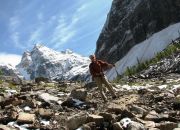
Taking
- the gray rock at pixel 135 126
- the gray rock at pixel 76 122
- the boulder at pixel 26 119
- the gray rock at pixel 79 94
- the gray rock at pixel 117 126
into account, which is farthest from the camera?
the gray rock at pixel 79 94

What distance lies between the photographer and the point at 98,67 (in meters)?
21.4

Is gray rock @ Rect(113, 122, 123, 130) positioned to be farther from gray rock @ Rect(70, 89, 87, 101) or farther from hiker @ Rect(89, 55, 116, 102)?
hiker @ Rect(89, 55, 116, 102)

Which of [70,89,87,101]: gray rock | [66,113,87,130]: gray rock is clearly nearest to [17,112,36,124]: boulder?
[66,113,87,130]: gray rock

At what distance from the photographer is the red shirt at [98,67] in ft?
70.0

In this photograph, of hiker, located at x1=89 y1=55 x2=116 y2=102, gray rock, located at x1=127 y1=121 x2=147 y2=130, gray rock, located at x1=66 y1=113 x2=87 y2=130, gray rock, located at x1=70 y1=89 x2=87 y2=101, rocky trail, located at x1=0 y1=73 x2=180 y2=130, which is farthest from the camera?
hiker, located at x1=89 y1=55 x2=116 y2=102

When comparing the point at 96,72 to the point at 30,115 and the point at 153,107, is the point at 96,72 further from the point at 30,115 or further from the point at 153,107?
the point at 30,115

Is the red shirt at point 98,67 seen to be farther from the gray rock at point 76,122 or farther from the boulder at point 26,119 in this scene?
the gray rock at point 76,122

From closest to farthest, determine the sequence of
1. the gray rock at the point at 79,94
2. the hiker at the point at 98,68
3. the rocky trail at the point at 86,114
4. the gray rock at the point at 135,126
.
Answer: the gray rock at the point at 135,126 → the rocky trail at the point at 86,114 → the gray rock at the point at 79,94 → the hiker at the point at 98,68

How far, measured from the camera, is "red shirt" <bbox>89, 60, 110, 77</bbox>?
70.0ft

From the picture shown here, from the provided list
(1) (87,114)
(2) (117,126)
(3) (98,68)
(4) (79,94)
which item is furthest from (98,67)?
(2) (117,126)

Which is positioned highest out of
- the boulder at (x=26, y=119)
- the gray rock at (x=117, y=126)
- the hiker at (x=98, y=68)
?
the hiker at (x=98, y=68)

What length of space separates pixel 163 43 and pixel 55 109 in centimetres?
14047

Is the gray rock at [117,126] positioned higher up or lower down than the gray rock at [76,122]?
lower down

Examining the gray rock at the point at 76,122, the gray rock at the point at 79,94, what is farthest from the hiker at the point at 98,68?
the gray rock at the point at 76,122
